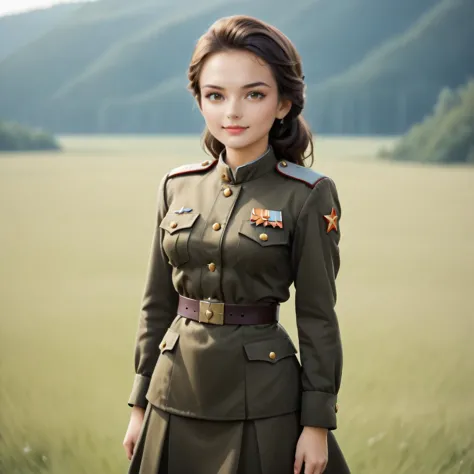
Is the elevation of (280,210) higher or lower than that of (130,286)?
higher

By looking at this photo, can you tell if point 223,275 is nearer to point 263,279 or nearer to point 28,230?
point 263,279

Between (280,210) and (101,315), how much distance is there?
5.72 feet

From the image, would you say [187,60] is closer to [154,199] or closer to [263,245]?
[154,199]

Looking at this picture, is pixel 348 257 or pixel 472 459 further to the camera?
pixel 348 257

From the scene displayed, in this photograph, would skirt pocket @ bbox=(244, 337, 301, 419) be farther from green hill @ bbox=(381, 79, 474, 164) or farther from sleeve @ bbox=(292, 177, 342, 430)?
green hill @ bbox=(381, 79, 474, 164)

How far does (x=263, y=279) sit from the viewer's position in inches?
61.7

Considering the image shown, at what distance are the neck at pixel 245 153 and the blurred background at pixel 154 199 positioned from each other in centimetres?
139

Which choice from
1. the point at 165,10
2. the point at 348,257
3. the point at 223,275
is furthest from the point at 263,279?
the point at 165,10

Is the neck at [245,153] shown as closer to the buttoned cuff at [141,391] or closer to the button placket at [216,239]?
the button placket at [216,239]

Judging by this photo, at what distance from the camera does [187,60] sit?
3.51 metres

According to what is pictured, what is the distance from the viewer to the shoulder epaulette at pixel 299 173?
1579 mm

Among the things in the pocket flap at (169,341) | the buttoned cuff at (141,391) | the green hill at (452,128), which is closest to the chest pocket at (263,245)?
the pocket flap at (169,341)

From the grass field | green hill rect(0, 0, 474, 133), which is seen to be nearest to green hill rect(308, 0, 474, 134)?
green hill rect(0, 0, 474, 133)

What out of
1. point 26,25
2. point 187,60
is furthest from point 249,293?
point 26,25
